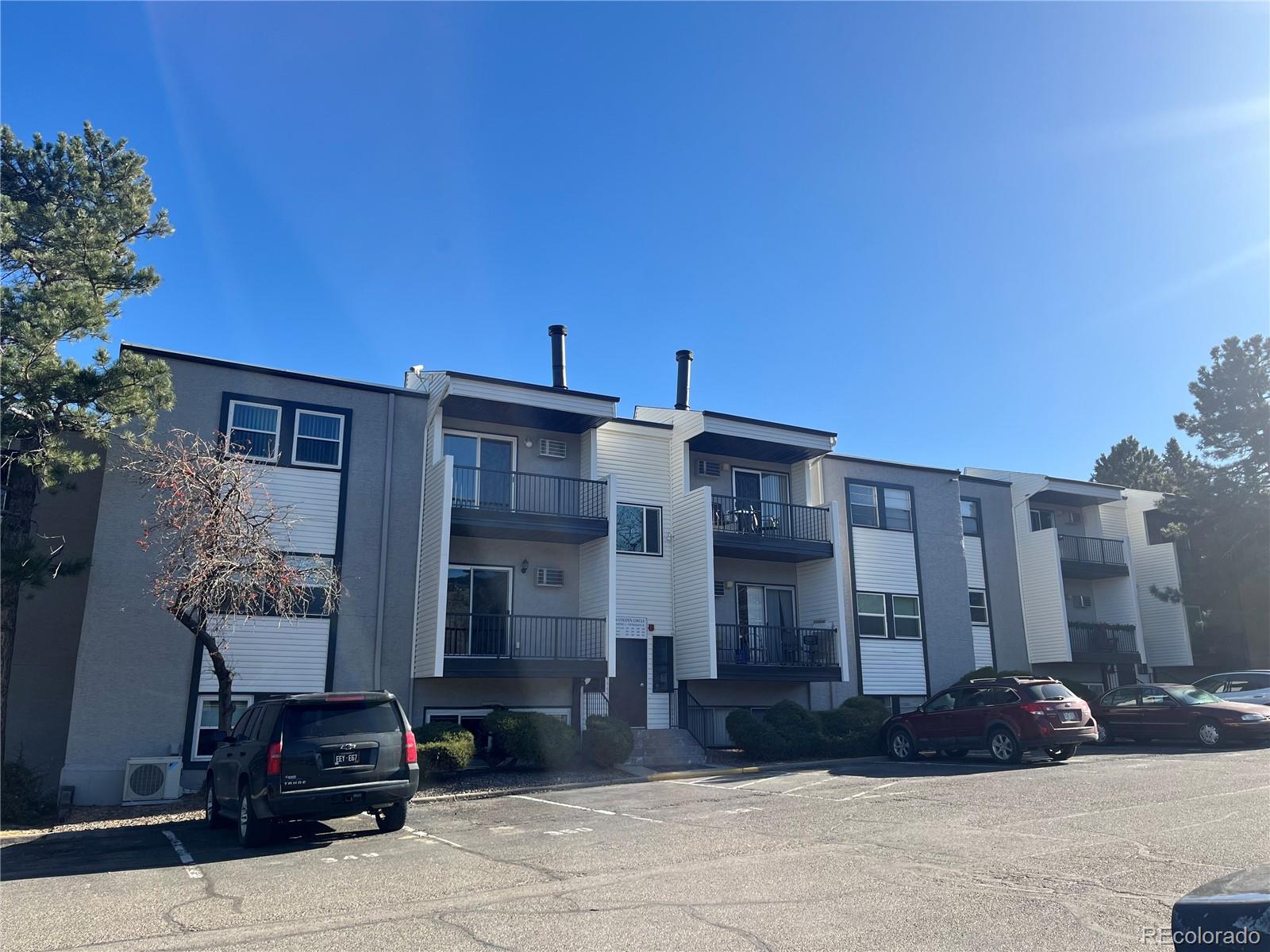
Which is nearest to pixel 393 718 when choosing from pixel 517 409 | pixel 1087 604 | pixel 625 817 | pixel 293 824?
pixel 293 824

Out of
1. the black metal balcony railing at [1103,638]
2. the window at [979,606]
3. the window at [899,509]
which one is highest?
the window at [899,509]

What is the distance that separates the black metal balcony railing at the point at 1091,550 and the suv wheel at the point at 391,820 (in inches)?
922

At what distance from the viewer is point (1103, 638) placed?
1140 inches

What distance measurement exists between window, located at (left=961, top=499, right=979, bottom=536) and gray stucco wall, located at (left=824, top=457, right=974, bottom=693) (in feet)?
3.90

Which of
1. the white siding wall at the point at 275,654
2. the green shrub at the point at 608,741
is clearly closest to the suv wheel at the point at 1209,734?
the green shrub at the point at 608,741

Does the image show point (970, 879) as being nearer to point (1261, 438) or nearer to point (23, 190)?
point (23, 190)

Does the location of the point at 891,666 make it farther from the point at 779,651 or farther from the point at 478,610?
the point at 478,610

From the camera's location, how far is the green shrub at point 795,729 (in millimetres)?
20156

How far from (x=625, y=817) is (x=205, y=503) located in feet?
27.7

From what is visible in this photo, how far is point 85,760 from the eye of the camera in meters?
15.9

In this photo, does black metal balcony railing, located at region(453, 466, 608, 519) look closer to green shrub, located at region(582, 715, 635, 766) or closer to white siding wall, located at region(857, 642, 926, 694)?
green shrub, located at region(582, 715, 635, 766)

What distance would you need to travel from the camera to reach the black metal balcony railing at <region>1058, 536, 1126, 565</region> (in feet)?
96.6

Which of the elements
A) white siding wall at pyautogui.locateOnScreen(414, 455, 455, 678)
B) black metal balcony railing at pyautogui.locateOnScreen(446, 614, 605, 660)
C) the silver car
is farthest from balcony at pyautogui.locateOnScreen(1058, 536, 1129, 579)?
white siding wall at pyautogui.locateOnScreen(414, 455, 455, 678)
